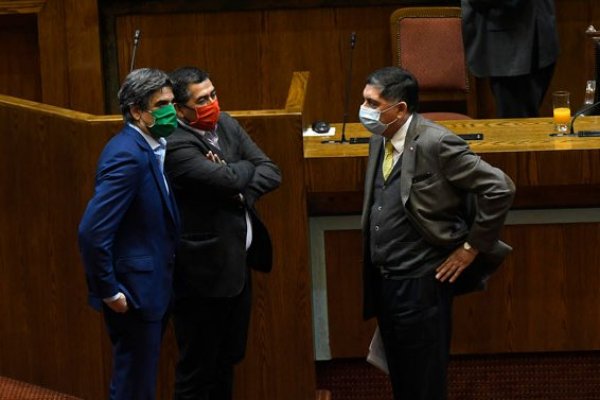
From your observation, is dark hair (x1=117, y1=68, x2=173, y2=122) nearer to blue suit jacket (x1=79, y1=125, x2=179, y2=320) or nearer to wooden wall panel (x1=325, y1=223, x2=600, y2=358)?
blue suit jacket (x1=79, y1=125, x2=179, y2=320)

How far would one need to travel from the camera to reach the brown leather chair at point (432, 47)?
4.95m

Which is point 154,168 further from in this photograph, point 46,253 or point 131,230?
point 46,253

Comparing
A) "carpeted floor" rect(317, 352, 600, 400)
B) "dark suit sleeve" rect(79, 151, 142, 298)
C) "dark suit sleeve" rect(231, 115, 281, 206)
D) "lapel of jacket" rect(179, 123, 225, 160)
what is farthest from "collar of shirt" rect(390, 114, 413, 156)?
"carpeted floor" rect(317, 352, 600, 400)

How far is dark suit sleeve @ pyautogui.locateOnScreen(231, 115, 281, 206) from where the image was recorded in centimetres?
308

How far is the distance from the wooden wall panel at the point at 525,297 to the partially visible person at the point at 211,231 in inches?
18.8

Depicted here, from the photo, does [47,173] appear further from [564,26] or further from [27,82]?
[564,26]

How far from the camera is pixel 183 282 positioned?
3076 mm

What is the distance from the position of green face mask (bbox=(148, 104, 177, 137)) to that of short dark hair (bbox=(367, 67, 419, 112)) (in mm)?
513

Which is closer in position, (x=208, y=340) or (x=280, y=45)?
(x=208, y=340)

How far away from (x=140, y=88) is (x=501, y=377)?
1.48 metres

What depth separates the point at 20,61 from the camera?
5305 mm

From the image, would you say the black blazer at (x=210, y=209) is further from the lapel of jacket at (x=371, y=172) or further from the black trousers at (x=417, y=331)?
the black trousers at (x=417, y=331)

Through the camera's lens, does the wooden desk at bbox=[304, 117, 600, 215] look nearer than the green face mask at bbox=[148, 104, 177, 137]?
No

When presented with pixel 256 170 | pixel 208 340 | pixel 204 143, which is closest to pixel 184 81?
pixel 204 143
